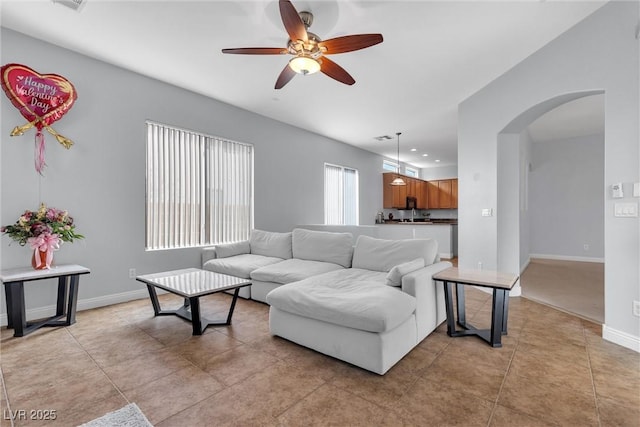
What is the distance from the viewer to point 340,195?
7.60 meters

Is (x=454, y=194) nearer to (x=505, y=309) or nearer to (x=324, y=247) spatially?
(x=324, y=247)

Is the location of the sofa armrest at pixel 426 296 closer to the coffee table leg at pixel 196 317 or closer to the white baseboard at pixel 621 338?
the white baseboard at pixel 621 338

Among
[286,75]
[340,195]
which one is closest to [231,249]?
[286,75]

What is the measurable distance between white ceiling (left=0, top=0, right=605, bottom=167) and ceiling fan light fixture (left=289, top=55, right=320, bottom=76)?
43 cm

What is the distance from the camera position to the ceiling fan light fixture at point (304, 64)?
254 cm

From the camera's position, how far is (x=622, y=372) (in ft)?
6.82

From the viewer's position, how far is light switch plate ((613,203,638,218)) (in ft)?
8.05

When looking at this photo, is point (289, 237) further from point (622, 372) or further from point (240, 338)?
point (622, 372)

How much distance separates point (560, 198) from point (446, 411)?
7.84 metres

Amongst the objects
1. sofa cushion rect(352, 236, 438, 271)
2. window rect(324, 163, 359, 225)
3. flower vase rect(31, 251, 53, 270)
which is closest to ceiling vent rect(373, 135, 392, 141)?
window rect(324, 163, 359, 225)

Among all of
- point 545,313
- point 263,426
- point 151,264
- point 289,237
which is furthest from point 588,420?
point 151,264

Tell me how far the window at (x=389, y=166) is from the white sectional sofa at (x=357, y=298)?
5917mm

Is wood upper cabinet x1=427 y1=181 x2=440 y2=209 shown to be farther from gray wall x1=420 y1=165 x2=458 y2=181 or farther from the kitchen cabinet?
the kitchen cabinet

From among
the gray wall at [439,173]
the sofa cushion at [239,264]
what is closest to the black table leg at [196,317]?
the sofa cushion at [239,264]
